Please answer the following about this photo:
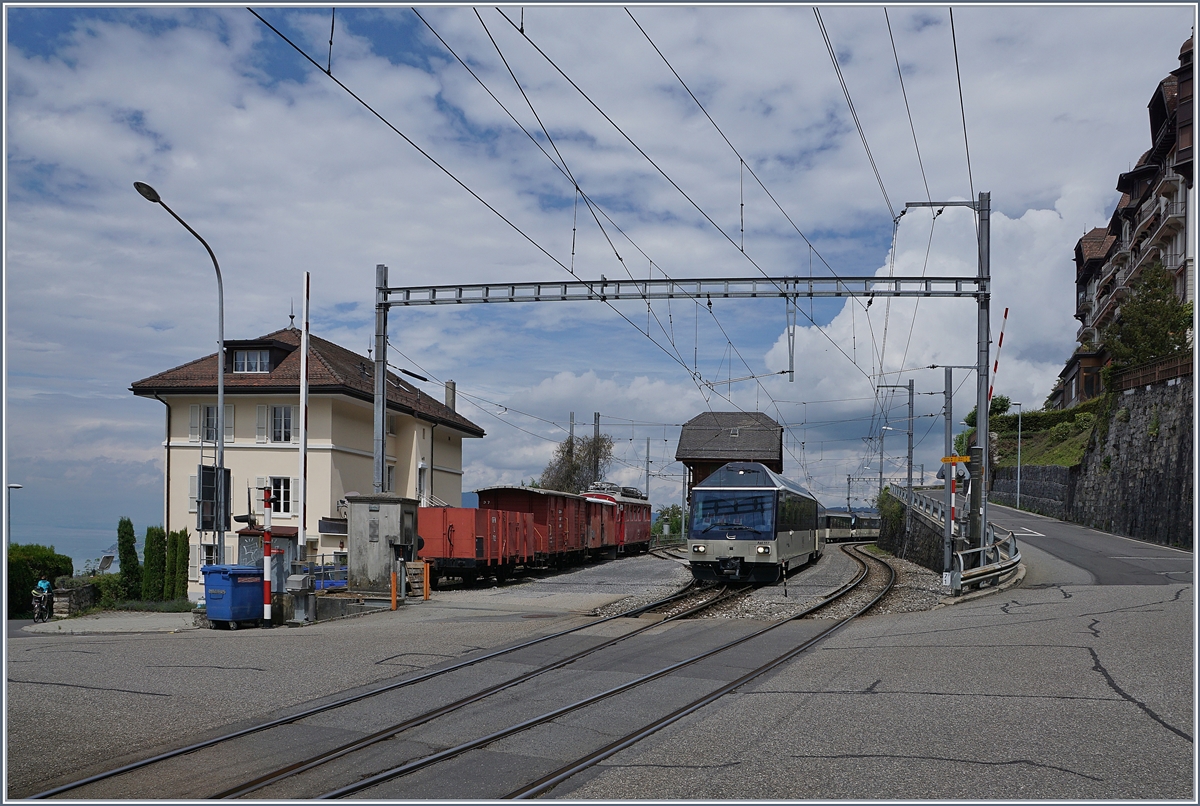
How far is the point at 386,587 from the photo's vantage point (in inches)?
880

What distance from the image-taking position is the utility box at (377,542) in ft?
73.6

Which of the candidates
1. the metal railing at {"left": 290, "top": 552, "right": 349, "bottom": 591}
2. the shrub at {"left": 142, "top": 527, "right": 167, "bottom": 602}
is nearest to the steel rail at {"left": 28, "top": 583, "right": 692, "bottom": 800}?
the metal railing at {"left": 290, "top": 552, "right": 349, "bottom": 591}

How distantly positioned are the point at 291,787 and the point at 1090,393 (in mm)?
78728

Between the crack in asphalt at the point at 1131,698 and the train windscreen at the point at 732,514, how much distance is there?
13108mm

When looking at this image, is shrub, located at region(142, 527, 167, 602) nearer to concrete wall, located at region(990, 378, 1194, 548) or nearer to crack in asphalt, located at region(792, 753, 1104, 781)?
crack in asphalt, located at region(792, 753, 1104, 781)

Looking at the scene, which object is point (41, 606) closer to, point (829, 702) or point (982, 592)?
point (982, 592)

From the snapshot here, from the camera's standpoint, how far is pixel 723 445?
61.8 meters

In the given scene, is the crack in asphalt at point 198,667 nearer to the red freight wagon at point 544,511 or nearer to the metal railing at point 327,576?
the metal railing at point 327,576

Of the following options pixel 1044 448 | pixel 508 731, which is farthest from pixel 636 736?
pixel 1044 448

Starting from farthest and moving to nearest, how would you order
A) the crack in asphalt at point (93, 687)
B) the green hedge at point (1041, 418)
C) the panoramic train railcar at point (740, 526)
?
the green hedge at point (1041, 418) → the panoramic train railcar at point (740, 526) → the crack in asphalt at point (93, 687)

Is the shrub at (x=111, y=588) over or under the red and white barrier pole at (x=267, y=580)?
under

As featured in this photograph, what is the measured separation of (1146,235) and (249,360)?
5544 cm

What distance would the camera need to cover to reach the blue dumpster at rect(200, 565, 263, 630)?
59.0ft

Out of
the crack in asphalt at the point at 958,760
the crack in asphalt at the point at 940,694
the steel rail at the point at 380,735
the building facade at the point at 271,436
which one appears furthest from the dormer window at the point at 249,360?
the crack in asphalt at the point at 958,760
